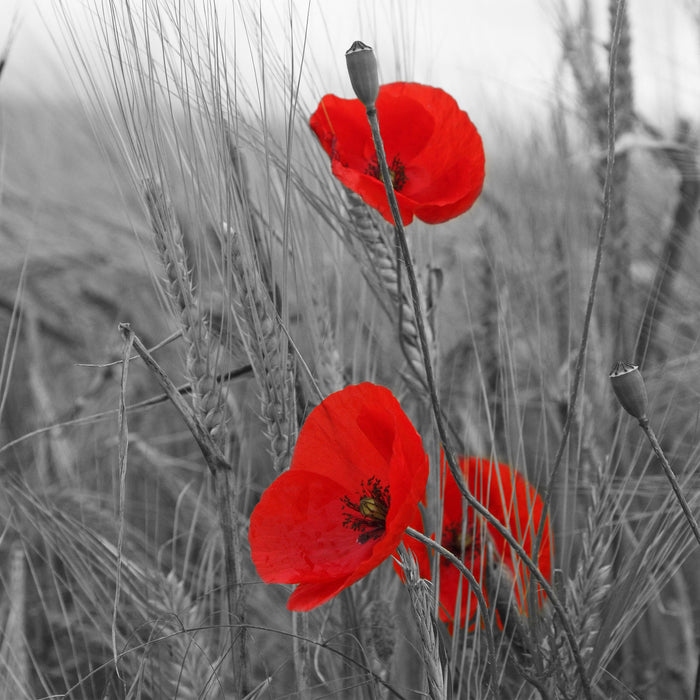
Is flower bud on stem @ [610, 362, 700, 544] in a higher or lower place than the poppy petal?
higher

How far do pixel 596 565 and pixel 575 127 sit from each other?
24.6 inches

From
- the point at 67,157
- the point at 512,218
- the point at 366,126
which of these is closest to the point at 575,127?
the point at 512,218

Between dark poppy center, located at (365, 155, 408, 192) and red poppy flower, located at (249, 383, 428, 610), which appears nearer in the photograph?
red poppy flower, located at (249, 383, 428, 610)

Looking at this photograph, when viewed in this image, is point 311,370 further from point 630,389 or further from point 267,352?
point 630,389

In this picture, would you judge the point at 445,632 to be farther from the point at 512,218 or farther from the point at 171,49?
the point at 512,218

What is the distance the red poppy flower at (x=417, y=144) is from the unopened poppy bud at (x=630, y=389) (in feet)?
0.39

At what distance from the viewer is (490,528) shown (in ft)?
1.50

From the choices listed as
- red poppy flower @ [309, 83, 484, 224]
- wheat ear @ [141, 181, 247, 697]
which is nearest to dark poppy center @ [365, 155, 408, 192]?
red poppy flower @ [309, 83, 484, 224]

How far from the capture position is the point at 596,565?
0.43 meters

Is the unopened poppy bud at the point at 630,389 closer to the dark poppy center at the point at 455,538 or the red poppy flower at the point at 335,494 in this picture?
Result: the red poppy flower at the point at 335,494

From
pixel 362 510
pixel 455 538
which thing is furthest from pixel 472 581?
pixel 455 538

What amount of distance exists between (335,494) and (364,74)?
0.17 m

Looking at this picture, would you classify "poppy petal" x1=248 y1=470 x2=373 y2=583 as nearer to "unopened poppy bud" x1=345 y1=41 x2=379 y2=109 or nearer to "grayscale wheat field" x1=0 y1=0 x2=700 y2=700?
"grayscale wheat field" x1=0 y1=0 x2=700 y2=700

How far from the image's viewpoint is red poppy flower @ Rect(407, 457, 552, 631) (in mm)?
408
